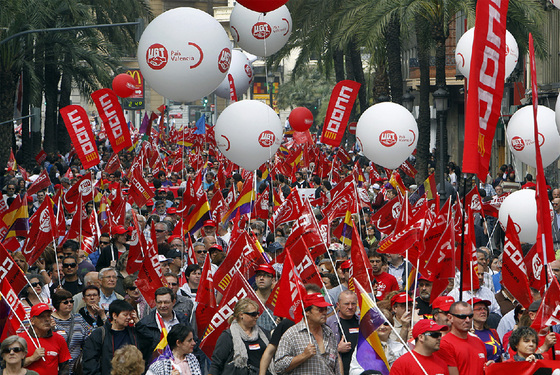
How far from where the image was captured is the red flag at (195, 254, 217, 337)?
9.61 metres

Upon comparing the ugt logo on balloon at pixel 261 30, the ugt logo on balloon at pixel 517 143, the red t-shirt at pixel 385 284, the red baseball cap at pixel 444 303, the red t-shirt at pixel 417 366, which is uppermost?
the ugt logo on balloon at pixel 261 30

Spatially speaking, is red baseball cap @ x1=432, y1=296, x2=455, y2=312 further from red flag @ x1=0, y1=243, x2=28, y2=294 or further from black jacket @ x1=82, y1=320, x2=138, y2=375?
red flag @ x1=0, y1=243, x2=28, y2=294

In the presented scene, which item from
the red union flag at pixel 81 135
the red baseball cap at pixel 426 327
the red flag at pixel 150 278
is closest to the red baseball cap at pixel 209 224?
the red flag at pixel 150 278

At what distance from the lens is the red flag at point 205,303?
9609 millimetres

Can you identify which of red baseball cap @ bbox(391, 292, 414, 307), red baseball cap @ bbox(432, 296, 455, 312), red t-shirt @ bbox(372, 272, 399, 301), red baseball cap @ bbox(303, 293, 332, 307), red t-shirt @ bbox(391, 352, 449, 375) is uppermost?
red baseball cap @ bbox(303, 293, 332, 307)

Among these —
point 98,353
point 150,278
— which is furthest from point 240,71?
point 98,353

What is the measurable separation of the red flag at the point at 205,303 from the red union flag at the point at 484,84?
310 centimetres

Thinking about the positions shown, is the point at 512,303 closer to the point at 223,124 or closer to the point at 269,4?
the point at 269,4

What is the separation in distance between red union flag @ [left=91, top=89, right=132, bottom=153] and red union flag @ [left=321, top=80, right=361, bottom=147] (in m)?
3.51

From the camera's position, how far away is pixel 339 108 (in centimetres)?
1980

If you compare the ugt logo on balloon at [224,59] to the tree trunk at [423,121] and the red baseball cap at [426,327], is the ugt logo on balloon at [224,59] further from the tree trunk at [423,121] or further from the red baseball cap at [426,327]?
the tree trunk at [423,121]

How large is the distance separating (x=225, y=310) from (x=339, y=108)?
36.8ft

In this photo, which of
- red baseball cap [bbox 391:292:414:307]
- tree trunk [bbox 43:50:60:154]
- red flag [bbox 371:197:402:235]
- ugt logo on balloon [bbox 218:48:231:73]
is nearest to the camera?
red baseball cap [bbox 391:292:414:307]

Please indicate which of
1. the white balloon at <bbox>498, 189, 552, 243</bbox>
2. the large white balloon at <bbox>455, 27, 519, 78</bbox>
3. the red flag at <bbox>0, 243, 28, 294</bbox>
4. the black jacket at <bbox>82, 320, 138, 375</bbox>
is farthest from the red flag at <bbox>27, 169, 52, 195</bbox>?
the black jacket at <bbox>82, 320, 138, 375</bbox>
